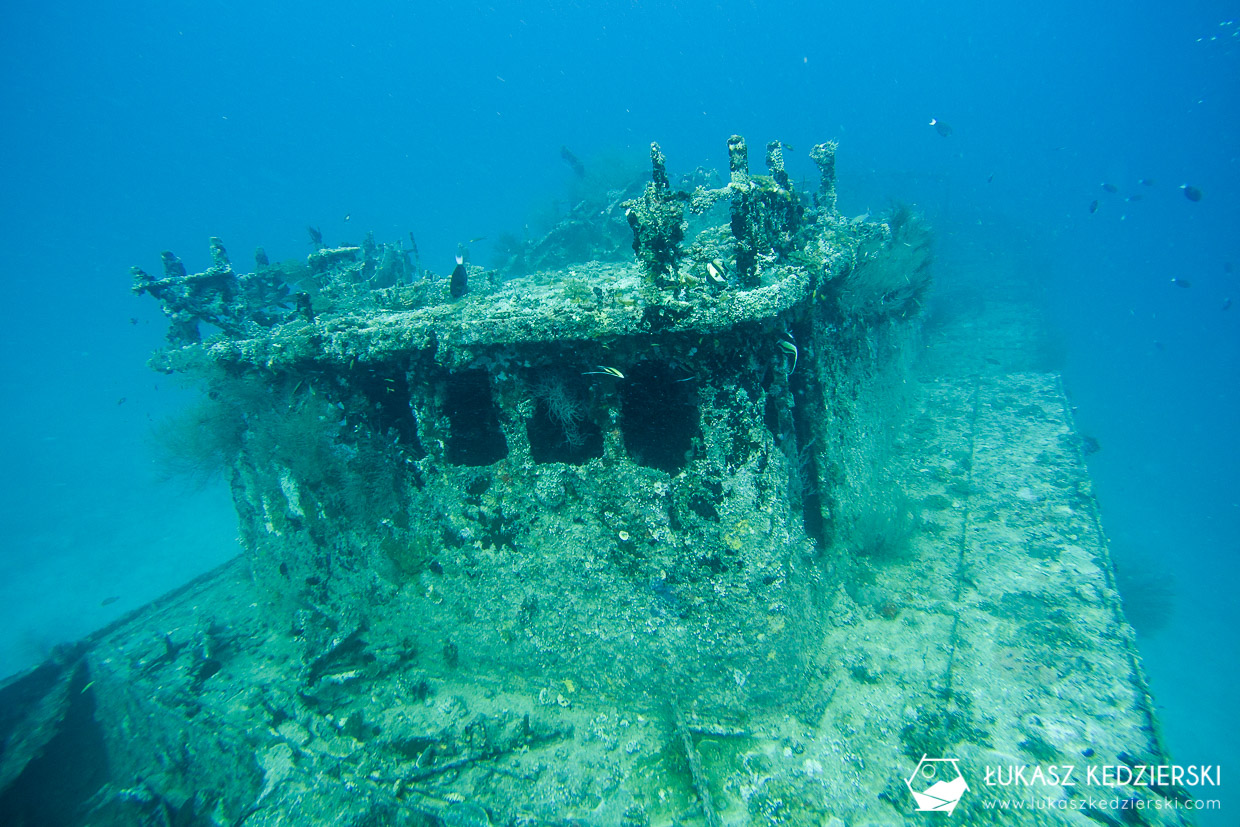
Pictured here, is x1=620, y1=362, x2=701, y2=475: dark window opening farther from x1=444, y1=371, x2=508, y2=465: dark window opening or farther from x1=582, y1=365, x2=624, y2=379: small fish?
x1=444, y1=371, x2=508, y2=465: dark window opening

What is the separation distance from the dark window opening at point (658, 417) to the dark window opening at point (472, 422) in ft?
3.48

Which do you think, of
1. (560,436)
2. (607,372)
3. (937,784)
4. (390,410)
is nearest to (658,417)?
(607,372)

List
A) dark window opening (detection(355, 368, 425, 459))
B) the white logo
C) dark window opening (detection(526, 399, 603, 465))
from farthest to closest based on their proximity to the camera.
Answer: dark window opening (detection(355, 368, 425, 459)) → dark window opening (detection(526, 399, 603, 465)) → the white logo

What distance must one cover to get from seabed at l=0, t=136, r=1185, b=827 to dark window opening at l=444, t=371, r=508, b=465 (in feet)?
0.09

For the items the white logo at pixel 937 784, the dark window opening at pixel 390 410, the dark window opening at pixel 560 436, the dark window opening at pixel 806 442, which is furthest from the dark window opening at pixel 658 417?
the white logo at pixel 937 784

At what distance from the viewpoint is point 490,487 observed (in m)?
3.73

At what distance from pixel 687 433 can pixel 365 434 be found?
9.54 feet

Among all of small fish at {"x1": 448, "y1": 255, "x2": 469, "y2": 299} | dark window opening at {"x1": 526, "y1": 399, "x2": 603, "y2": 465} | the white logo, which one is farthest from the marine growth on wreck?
the white logo

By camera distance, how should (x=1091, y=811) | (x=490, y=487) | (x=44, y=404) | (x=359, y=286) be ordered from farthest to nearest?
(x=44, y=404) → (x=359, y=286) → (x=490, y=487) → (x=1091, y=811)

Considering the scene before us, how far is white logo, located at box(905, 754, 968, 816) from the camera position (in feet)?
9.11

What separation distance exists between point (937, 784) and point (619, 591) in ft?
7.46

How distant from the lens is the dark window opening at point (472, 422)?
362 centimetres

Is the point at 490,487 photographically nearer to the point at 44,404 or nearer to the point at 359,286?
the point at 359,286

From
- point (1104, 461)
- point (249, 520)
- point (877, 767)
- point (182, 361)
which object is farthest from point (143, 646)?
point (1104, 461)
